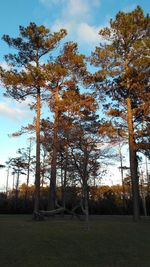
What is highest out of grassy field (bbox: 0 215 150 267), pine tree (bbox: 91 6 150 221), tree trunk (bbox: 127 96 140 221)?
pine tree (bbox: 91 6 150 221)

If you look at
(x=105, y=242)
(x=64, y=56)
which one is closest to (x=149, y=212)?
(x=64, y=56)

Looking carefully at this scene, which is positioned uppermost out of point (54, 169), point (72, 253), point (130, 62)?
point (130, 62)

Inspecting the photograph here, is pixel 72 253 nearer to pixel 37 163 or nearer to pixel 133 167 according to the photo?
pixel 133 167

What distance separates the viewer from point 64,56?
25.2 metres

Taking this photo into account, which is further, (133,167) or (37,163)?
(37,163)

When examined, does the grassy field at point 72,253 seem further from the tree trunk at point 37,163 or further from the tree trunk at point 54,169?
the tree trunk at point 54,169

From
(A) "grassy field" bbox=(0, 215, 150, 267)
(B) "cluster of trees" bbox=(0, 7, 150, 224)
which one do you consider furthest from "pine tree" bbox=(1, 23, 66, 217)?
(A) "grassy field" bbox=(0, 215, 150, 267)

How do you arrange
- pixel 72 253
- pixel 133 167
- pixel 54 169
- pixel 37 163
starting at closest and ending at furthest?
pixel 72 253 → pixel 133 167 → pixel 37 163 → pixel 54 169

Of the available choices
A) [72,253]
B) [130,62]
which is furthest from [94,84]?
[72,253]

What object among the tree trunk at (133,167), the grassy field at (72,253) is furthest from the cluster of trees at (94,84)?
the grassy field at (72,253)

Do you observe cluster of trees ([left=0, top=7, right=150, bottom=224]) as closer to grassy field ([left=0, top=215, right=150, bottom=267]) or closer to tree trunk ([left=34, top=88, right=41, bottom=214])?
tree trunk ([left=34, top=88, right=41, bottom=214])

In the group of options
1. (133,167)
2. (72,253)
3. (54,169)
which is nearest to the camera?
(72,253)

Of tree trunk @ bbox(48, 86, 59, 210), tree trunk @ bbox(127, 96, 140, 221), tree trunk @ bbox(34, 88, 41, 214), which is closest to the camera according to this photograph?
tree trunk @ bbox(127, 96, 140, 221)

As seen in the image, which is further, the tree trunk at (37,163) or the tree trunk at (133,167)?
the tree trunk at (37,163)
